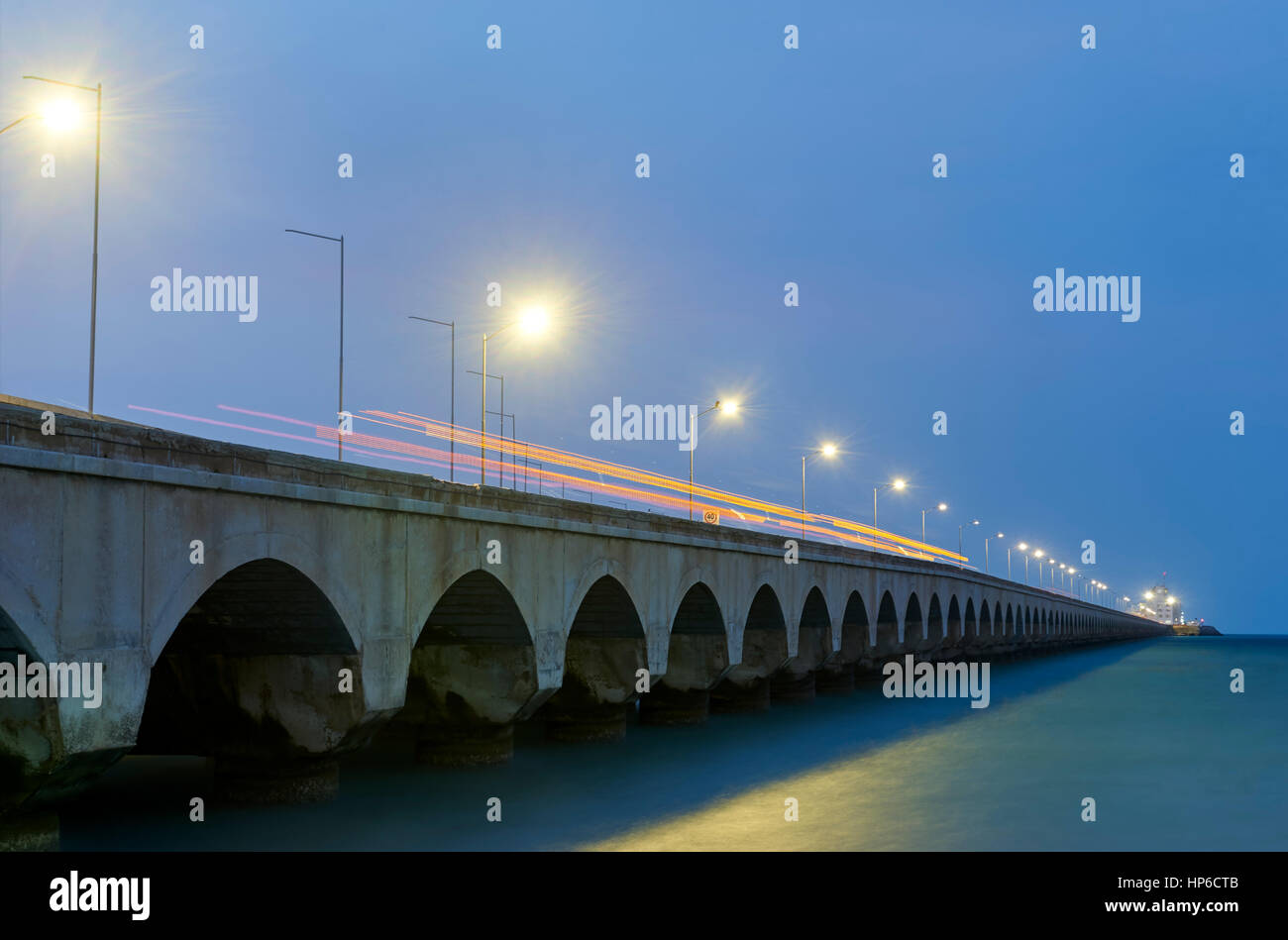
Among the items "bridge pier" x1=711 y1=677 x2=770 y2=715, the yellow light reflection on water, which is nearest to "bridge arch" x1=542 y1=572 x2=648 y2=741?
the yellow light reflection on water

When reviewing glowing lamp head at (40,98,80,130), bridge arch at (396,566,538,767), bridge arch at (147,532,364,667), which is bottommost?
bridge arch at (396,566,538,767)

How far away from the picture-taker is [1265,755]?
43969 millimetres

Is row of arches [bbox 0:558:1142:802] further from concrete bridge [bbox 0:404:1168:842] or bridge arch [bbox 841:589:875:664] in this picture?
bridge arch [bbox 841:589:875:664]

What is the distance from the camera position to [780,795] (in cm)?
3178

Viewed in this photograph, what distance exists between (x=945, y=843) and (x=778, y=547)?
2659cm

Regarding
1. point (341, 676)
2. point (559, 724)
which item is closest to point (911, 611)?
point (559, 724)

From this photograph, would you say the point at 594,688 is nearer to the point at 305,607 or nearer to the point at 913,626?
the point at 305,607

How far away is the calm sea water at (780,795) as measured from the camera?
25359 millimetres

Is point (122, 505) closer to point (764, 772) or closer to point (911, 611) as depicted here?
point (764, 772)

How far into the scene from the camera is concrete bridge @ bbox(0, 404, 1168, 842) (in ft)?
57.9

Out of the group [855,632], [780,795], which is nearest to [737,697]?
[855,632]

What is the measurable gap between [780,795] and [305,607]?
13542mm

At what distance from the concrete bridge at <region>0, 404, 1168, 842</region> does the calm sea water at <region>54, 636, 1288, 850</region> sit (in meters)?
1.73
